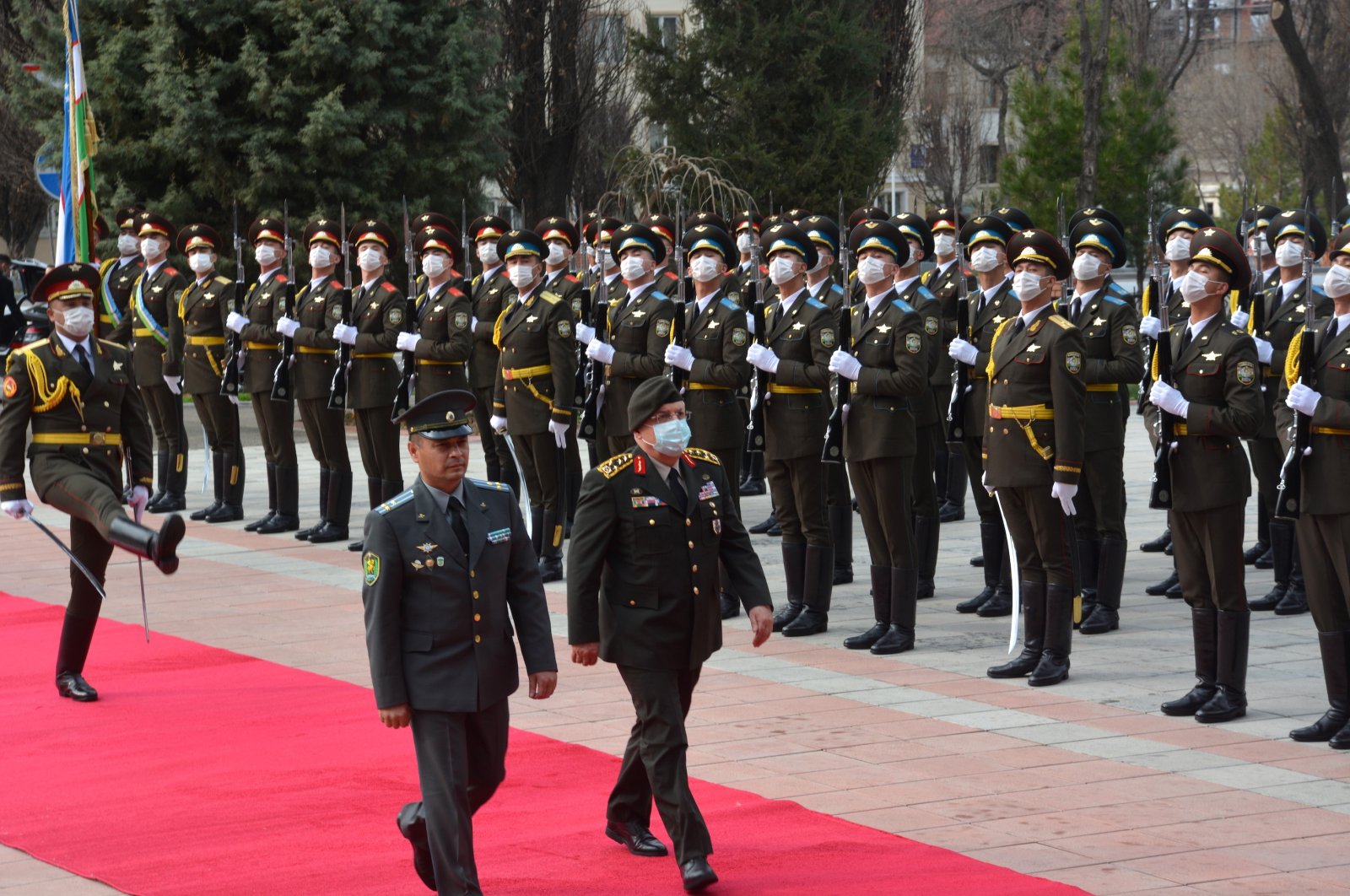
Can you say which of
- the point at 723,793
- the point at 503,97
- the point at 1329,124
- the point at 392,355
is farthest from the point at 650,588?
the point at 1329,124

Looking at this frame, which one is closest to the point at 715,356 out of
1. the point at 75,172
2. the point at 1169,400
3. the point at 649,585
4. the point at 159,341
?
the point at 1169,400

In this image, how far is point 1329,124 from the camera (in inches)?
1091

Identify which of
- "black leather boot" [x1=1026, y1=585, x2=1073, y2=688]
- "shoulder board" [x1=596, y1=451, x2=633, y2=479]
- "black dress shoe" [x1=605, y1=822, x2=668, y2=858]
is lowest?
"black dress shoe" [x1=605, y1=822, x2=668, y2=858]

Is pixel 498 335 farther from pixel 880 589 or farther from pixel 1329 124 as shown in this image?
pixel 1329 124

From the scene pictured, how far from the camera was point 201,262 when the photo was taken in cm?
1505

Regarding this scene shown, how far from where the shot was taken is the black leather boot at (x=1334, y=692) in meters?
8.23

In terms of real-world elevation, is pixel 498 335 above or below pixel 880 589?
above

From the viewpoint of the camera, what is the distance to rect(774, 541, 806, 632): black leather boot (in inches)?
425

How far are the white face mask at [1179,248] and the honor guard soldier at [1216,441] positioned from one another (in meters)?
2.39

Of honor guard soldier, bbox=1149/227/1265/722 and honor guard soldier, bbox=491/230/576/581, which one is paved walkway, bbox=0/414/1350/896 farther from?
honor guard soldier, bbox=491/230/576/581

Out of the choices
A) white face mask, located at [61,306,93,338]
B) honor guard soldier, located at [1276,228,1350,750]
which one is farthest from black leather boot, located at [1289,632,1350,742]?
white face mask, located at [61,306,93,338]

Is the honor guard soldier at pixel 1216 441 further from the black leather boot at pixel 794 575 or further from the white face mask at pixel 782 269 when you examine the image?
the black leather boot at pixel 794 575

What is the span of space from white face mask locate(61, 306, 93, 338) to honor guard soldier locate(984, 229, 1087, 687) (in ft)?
14.0

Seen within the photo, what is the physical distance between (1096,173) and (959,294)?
1608cm
